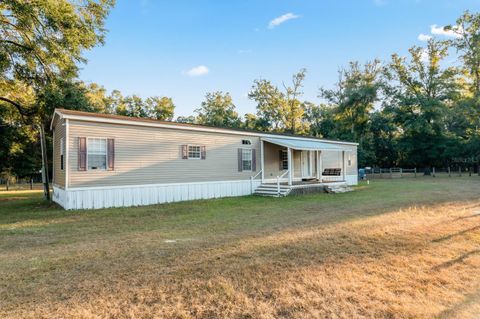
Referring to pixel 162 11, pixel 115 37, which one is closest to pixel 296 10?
pixel 162 11

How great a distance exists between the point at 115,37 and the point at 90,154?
8656 mm

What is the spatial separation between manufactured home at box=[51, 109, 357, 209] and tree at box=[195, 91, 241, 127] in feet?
73.9

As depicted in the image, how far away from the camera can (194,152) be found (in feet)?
44.1

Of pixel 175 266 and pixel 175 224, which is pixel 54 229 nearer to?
pixel 175 224

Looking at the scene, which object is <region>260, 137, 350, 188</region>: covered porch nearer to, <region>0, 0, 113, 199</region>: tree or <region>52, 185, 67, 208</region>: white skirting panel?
<region>52, 185, 67, 208</region>: white skirting panel

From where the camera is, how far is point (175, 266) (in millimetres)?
4352

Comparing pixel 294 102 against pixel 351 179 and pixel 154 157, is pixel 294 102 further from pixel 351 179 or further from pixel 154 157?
pixel 154 157

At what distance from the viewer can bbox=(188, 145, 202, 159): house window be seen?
13.3 m

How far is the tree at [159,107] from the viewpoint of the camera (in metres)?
39.5

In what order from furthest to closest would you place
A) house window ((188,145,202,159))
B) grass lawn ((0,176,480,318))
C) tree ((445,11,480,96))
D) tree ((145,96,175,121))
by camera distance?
tree ((145,96,175,121)) < tree ((445,11,480,96)) < house window ((188,145,202,159)) < grass lawn ((0,176,480,318))

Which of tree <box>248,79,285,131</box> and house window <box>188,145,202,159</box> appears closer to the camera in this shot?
house window <box>188,145,202,159</box>

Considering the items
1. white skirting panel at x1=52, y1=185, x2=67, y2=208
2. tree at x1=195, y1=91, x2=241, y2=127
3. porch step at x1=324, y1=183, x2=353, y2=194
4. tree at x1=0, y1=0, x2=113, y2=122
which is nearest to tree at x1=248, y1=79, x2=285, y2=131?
tree at x1=195, y1=91, x2=241, y2=127

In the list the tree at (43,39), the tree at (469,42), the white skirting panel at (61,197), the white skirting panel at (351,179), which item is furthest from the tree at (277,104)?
the white skirting panel at (61,197)

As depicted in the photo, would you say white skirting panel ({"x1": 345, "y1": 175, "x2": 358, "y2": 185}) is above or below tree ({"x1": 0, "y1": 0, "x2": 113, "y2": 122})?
below
